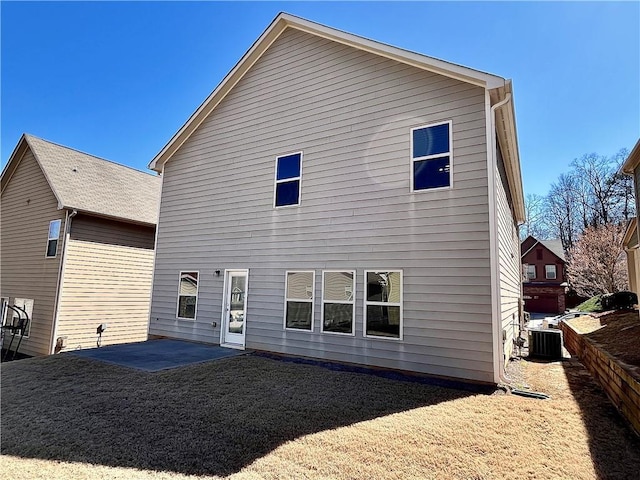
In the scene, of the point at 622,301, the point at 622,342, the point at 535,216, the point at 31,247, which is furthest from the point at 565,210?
the point at 31,247

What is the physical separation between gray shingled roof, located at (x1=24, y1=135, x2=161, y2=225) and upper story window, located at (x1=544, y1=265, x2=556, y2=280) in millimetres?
33091

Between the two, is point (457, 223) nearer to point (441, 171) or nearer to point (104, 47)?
point (441, 171)

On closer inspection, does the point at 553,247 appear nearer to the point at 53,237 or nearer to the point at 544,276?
the point at 544,276

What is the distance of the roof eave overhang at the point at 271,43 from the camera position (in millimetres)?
6754

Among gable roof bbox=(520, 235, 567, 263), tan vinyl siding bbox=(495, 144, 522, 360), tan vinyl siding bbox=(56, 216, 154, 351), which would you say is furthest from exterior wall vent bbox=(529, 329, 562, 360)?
gable roof bbox=(520, 235, 567, 263)

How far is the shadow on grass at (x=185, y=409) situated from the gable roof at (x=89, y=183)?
765 cm

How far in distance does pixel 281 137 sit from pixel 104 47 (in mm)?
8114

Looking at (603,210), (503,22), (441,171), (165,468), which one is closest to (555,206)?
(603,210)

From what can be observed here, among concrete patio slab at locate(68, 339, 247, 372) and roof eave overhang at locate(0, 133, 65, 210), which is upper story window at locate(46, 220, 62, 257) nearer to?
roof eave overhang at locate(0, 133, 65, 210)

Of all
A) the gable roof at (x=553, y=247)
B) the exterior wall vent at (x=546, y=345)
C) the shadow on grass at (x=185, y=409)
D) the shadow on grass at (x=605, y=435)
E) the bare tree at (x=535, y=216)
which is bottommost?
the shadow on grass at (x=185, y=409)

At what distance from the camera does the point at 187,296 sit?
34.0 feet

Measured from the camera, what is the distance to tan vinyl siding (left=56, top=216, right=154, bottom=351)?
42.1 feet

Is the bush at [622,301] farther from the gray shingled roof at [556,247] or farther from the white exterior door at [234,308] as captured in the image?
the gray shingled roof at [556,247]

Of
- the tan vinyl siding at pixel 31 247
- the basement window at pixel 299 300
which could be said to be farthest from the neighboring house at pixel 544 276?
the tan vinyl siding at pixel 31 247
